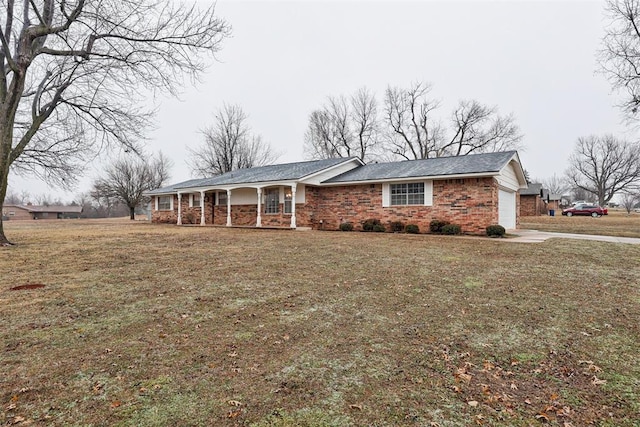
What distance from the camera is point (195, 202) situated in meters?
23.8

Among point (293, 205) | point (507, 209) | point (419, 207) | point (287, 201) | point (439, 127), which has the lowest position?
point (507, 209)

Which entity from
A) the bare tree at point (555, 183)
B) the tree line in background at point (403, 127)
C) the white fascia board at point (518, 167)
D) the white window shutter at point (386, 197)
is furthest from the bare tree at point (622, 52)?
the bare tree at point (555, 183)

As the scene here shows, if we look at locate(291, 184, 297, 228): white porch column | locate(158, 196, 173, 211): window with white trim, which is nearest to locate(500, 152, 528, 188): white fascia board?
locate(291, 184, 297, 228): white porch column

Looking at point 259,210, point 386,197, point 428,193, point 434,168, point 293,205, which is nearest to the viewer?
point 428,193

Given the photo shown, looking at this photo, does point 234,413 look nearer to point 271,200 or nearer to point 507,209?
point 271,200

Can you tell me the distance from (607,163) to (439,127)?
31724mm

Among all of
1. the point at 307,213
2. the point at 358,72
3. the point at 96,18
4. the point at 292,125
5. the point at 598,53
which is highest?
the point at 358,72

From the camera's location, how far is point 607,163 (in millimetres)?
48875

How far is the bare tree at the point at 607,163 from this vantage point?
46594 mm

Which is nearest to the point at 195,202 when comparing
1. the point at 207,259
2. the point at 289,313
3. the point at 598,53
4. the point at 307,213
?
the point at 307,213

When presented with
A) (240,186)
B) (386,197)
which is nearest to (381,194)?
(386,197)

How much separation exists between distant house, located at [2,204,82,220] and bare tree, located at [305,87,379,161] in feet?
187

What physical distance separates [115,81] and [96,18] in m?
1.97

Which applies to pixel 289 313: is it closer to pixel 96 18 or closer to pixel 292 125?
pixel 96 18
